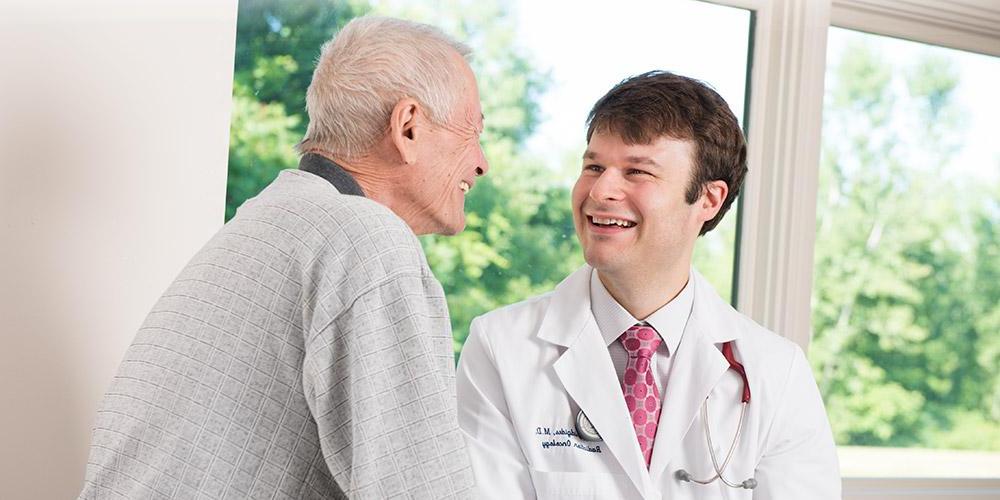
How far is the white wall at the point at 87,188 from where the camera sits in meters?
1.55

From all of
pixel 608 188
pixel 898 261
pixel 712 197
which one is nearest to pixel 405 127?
pixel 608 188

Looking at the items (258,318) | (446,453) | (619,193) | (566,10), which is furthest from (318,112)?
(566,10)

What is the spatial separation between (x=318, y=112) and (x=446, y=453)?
484mm

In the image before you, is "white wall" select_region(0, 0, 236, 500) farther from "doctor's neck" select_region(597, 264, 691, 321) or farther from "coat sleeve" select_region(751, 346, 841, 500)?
"coat sleeve" select_region(751, 346, 841, 500)

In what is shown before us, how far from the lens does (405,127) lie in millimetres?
1277

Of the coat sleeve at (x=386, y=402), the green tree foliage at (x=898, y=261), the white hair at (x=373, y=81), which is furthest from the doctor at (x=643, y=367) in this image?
the green tree foliage at (x=898, y=261)

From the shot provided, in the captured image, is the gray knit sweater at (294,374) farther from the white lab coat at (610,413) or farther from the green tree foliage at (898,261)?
the green tree foliage at (898,261)

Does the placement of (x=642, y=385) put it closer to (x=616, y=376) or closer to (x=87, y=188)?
(x=616, y=376)

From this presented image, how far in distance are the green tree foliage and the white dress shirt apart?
0.90 meters

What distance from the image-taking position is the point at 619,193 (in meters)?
1.71

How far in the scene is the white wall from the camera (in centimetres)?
155

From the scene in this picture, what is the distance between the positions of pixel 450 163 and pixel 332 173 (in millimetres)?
169

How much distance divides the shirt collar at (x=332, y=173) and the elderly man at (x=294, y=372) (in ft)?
0.17

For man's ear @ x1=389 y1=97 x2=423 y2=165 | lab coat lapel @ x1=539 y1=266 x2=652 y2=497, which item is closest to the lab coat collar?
lab coat lapel @ x1=539 y1=266 x2=652 y2=497
